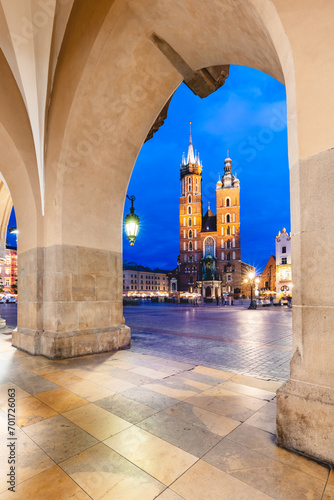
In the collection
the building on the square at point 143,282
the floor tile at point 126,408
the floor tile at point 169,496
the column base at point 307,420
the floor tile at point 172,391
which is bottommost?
the building on the square at point 143,282

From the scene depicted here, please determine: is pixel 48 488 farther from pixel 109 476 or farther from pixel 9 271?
pixel 9 271

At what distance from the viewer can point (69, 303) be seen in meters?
6.14

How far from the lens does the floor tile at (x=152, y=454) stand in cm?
223

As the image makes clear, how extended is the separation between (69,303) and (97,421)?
3.52 m

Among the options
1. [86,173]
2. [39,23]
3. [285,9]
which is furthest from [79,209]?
[285,9]

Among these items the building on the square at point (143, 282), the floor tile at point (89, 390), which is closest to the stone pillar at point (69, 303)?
the floor tile at point (89, 390)

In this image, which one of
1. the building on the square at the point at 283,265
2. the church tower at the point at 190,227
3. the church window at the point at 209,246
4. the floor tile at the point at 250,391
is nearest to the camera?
the floor tile at the point at 250,391

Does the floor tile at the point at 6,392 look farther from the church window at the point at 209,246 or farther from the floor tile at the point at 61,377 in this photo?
the church window at the point at 209,246

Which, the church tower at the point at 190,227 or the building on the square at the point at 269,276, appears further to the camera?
the building on the square at the point at 269,276

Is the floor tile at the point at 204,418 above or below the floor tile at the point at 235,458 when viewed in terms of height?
below

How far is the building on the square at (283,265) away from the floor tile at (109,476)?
53.4 m

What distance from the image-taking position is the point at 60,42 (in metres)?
5.30

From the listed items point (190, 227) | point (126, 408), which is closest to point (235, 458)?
point (126, 408)

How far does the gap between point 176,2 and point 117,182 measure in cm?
387
